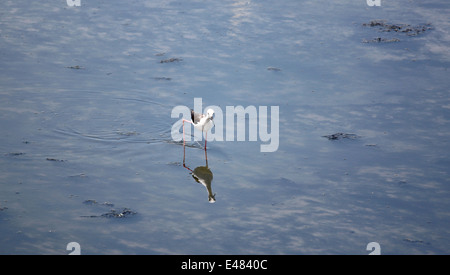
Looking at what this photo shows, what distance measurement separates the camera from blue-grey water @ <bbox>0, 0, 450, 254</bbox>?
7.18m

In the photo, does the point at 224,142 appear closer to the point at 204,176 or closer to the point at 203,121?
the point at 203,121

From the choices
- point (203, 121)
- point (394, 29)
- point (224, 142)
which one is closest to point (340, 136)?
point (224, 142)

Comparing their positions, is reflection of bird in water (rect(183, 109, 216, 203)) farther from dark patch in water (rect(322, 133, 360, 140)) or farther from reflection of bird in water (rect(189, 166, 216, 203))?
dark patch in water (rect(322, 133, 360, 140))

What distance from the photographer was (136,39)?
501 inches

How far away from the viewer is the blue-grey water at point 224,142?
23.6 feet

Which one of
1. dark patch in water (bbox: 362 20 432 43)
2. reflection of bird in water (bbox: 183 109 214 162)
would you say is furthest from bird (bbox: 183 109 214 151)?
dark patch in water (bbox: 362 20 432 43)

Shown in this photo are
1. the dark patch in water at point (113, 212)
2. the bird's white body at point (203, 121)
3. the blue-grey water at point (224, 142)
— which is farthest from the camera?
the bird's white body at point (203, 121)

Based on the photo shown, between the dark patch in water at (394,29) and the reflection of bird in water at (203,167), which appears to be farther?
the dark patch in water at (394,29)

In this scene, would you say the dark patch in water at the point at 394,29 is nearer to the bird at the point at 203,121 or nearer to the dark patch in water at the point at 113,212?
the bird at the point at 203,121

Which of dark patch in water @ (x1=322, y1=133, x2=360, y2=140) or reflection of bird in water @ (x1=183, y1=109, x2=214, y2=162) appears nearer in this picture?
reflection of bird in water @ (x1=183, y1=109, x2=214, y2=162)

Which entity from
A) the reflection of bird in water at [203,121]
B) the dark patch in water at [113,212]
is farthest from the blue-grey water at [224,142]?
the reflection of bird in water at [203,121]

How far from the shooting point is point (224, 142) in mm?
9227

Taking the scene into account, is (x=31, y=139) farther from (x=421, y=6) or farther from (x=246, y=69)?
(x=421, y=6)

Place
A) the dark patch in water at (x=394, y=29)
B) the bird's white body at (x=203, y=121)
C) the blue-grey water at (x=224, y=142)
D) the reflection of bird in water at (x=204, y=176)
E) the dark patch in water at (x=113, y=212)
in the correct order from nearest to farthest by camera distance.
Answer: the blue-grey water at (x=224, y=142) → the dark patch in water at (x=113, y=212) → the reflection of bird in water at (x=204, y=176) → the bird's white body at (x=203, y=121) → the dark patch in water at (x=394, y=29)
